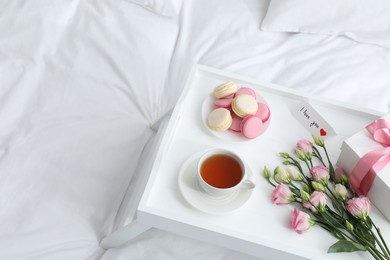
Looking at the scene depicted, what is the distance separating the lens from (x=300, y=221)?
2.90 ft

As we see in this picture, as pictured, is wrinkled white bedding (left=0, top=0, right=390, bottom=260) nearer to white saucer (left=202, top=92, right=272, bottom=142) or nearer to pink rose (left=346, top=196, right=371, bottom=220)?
white saucer (left=202, top=92, right=272, bottom=142)

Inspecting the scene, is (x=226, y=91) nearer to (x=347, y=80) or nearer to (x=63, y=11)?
(x=347, y=80)

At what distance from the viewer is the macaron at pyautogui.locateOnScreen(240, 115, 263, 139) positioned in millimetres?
998

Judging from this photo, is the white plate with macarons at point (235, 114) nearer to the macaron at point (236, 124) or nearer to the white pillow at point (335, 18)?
the macaron at point (236, 124)

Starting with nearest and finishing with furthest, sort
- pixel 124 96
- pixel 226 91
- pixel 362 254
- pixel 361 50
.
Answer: pixel 362 254, pixel 226 91, pixel 124 96, pixel 361 50

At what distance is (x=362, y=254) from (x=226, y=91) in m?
0.43

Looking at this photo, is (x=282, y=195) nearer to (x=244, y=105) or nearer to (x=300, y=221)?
(x=300, y=221)

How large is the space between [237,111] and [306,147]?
17 cm

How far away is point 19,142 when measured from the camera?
1152 mm

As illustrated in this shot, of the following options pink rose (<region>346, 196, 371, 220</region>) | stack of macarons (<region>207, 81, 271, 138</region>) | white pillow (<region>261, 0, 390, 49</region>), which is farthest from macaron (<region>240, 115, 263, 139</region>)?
white pillow (<region>261, 0, 390, 49</region>)

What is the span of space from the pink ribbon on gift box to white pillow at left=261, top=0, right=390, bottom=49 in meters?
0.48

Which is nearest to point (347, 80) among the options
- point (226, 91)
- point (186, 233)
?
point (226, 91)

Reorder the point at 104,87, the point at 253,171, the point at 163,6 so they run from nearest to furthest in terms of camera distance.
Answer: the point at 253,171
the point at 104,87
the point at 163,6

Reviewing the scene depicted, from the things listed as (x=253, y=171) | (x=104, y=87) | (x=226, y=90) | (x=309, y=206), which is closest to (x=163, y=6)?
(x=104, y=87)
